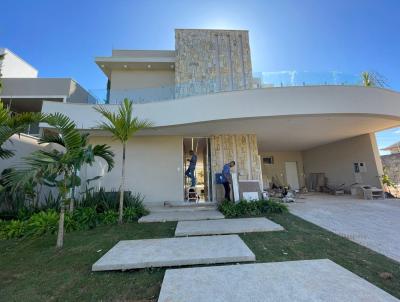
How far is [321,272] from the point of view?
2268 mm

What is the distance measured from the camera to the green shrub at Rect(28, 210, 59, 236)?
4.23 meters

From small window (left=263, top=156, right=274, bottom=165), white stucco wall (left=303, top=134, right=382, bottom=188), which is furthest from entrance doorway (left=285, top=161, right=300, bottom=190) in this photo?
small window (left=263, top=156, right=274, bottom=165)

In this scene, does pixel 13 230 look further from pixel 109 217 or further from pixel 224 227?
pixel 224 227

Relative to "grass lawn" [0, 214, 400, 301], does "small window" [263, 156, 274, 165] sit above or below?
above

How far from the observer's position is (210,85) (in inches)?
291

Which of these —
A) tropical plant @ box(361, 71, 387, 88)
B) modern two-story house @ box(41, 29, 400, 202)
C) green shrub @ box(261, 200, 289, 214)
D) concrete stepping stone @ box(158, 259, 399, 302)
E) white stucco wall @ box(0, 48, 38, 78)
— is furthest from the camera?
white stucco wall @ box(0, 48, 38, 78)

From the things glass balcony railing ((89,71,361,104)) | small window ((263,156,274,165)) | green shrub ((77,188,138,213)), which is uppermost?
glass balcony railing ((89,71,361,104))

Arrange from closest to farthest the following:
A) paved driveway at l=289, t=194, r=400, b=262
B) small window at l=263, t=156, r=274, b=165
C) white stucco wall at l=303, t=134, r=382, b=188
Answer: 1. paved driveway at l=289, t=194, r=400, b=262
2. white stucco wall at l=303, t=134, r=382, b=188
3. small window at l=263, t=156, r=274, b=165

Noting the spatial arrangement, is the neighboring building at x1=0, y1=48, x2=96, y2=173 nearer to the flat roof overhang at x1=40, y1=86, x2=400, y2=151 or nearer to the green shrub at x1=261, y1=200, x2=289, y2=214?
the flat roof overhang at x1=40, y1=86, x2=400, y2=151

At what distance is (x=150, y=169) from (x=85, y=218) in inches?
129

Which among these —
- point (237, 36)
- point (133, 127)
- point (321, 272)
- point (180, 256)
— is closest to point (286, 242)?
point (321, 272)

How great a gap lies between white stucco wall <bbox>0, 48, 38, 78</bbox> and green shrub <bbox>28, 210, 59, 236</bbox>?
37.9ft

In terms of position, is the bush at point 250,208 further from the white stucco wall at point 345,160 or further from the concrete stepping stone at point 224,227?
the white stucco wall at point 345,160

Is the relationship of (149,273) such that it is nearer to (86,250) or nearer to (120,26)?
(86,250)
